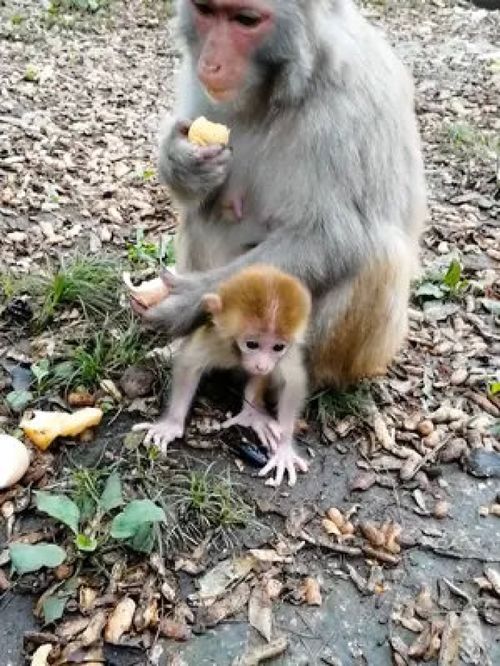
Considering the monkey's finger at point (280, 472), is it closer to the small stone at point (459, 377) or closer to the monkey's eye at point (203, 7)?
the small stone at point (459, 377)

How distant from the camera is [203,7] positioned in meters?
3.29

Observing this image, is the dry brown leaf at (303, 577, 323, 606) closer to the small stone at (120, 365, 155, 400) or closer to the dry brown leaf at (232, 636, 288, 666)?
the dry brown leaf at (232, 636, 288, 666)

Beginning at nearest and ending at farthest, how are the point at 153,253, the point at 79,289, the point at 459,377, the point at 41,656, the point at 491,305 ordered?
the point at 41,656, the point at 459,377, the point at 79,289, the point at 491,305, the point at 153,253

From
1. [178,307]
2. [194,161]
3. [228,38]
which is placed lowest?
[178,307]

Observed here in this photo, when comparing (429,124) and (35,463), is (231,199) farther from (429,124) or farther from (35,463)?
(429,124)

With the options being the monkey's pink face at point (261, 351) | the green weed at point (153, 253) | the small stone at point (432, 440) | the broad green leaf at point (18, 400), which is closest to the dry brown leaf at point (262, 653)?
the monkey's pink face at point (261, 351)

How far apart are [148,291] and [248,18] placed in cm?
140

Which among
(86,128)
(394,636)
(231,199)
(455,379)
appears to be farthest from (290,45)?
(86,128)

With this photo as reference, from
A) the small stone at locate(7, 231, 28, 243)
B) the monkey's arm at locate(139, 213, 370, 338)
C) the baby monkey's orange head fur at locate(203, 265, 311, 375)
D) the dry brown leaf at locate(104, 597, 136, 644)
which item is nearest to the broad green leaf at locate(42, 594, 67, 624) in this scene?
the dry brown leaf at locate(104, 597, 136, 644)

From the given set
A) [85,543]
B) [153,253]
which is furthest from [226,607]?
[153,253]

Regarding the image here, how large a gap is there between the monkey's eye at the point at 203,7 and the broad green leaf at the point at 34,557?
2005 millimetres

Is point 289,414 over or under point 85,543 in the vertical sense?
over

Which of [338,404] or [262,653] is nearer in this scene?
[262,653]

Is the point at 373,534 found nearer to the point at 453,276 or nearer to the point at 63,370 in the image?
the point at 63,370
